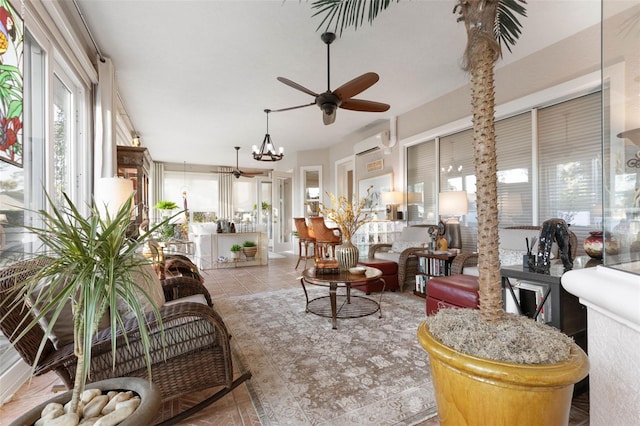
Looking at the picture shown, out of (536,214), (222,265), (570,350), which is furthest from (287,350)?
(222,265)

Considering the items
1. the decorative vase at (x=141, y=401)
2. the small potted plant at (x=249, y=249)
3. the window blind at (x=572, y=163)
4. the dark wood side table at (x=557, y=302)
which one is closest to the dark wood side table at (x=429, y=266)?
the window blind at (x=572, y=163)

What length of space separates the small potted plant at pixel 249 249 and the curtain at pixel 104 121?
306cm

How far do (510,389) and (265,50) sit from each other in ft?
11.8

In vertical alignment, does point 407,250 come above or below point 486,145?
below

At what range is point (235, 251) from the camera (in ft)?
20.4

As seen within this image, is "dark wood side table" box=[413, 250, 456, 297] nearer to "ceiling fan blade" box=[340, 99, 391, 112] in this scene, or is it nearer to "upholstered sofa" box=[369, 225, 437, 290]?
"upholstered sofa" box=[369, 225, 437, 290]

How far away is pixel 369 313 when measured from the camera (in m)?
3.16

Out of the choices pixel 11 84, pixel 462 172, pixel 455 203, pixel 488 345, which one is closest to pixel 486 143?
pixel 488 345

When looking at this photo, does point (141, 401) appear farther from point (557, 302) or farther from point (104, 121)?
point (104, 121)

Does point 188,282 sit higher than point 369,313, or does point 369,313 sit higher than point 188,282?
point 188,282

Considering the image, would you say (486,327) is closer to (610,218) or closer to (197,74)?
(610,218)

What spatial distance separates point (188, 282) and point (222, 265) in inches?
147

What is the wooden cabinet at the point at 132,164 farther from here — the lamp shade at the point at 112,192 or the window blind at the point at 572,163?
the window blind at the point at 572,163

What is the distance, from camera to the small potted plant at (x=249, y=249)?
245 inches
